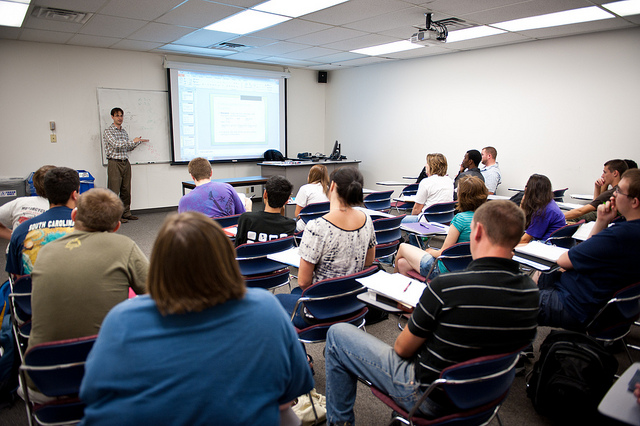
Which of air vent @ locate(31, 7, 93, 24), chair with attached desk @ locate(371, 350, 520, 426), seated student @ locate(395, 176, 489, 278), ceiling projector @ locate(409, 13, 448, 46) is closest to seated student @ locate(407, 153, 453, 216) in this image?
ceiling projector @ locate(409, 13, 448, 46)

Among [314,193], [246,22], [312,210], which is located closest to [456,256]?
[312,210]

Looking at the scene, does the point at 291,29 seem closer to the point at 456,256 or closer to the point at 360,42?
the point at 360,42

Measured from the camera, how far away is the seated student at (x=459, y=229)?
2.83 metres

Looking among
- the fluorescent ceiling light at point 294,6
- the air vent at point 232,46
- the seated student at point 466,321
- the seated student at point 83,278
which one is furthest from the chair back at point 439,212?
the air vent at point 232,46

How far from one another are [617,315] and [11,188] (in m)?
7.31

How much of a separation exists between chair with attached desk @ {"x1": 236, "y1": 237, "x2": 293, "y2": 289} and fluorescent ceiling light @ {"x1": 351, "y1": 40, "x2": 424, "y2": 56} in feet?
15.6

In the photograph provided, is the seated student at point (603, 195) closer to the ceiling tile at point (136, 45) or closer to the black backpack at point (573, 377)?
the black backpack at point (573, 377)

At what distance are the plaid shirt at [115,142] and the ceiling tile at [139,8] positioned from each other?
2.45 m

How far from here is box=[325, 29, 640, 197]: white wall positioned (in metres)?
5.26

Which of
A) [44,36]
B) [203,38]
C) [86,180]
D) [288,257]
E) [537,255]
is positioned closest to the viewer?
[288,257]

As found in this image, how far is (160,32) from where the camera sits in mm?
5496

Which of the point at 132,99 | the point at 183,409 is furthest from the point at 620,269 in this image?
the point at 132,99

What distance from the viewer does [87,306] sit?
1.54 metres

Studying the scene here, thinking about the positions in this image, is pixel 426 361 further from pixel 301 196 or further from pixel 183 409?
pixel 301 196
